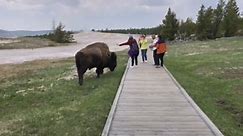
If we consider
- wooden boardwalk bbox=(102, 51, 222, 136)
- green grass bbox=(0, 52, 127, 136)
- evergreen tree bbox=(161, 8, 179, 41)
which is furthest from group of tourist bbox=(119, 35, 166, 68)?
evergreen tree bbox=(161, 8, 179, 41)

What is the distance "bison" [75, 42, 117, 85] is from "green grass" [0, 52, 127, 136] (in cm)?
69

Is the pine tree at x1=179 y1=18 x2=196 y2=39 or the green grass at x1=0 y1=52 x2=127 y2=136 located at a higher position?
the green grass at x1=0 y1=52 x2=127 y2=136

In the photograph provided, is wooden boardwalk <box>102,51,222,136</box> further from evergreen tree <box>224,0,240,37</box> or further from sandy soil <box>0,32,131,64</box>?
evergreen tree <box>224,0,240,37</box>

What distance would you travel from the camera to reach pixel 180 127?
11289 mm

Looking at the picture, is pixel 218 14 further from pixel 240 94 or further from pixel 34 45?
pixel 240 94

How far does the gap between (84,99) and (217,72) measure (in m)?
10.2

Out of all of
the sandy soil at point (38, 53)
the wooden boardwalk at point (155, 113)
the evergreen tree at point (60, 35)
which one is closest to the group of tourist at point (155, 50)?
the wooden boardwalk at point (155, 113)

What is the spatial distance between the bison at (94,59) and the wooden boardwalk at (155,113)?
3.57 metres

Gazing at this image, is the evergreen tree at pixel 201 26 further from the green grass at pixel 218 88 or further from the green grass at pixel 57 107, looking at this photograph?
the green grass at pixel 57 107

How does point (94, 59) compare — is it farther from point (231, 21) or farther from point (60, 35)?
point (60, 35)

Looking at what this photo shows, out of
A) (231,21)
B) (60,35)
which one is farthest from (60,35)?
(231,21)

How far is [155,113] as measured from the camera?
12945 millimetres

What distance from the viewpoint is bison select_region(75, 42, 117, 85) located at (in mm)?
22234

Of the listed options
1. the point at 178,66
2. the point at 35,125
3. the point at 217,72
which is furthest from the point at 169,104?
the point at 178,66
